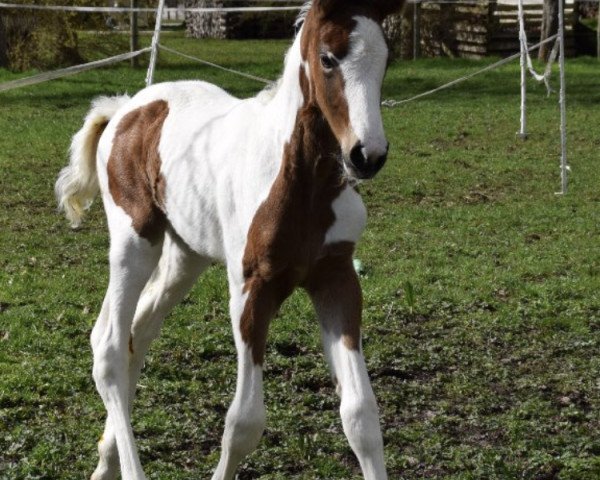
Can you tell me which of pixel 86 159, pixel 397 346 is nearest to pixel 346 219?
pixel 86 159

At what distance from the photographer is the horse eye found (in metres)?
3.71

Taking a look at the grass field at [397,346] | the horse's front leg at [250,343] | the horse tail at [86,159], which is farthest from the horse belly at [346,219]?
the horse tail at [86,159]

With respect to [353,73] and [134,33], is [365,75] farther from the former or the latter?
[134,33]

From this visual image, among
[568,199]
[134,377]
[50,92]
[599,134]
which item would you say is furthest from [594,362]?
[50,92]

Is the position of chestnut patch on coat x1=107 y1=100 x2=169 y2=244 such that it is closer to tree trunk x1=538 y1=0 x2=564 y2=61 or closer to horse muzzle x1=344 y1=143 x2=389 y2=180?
horse muzzle x1=344 y1=143 x2=389 y2=180

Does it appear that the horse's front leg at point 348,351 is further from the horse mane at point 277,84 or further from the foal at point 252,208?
the horse mane at point 277,84

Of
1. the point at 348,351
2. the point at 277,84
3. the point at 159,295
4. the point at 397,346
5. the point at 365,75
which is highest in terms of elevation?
the point at 365,75

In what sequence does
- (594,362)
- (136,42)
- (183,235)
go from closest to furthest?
(183,235)
(594,362)
(136,42)

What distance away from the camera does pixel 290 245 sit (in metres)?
4.04

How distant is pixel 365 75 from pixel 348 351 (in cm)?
96

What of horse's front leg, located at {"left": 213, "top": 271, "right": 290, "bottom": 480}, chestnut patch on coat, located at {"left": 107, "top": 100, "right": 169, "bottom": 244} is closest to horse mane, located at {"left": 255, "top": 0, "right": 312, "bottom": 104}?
chestnut patch on coat, located at {"left": 107, "top": 100, "right": 169, "bottom": 244}

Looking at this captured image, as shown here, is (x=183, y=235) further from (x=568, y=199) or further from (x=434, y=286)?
(x=568, y=199)

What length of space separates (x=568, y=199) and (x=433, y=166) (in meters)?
2.09

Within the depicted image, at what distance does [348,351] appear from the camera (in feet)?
13.3
